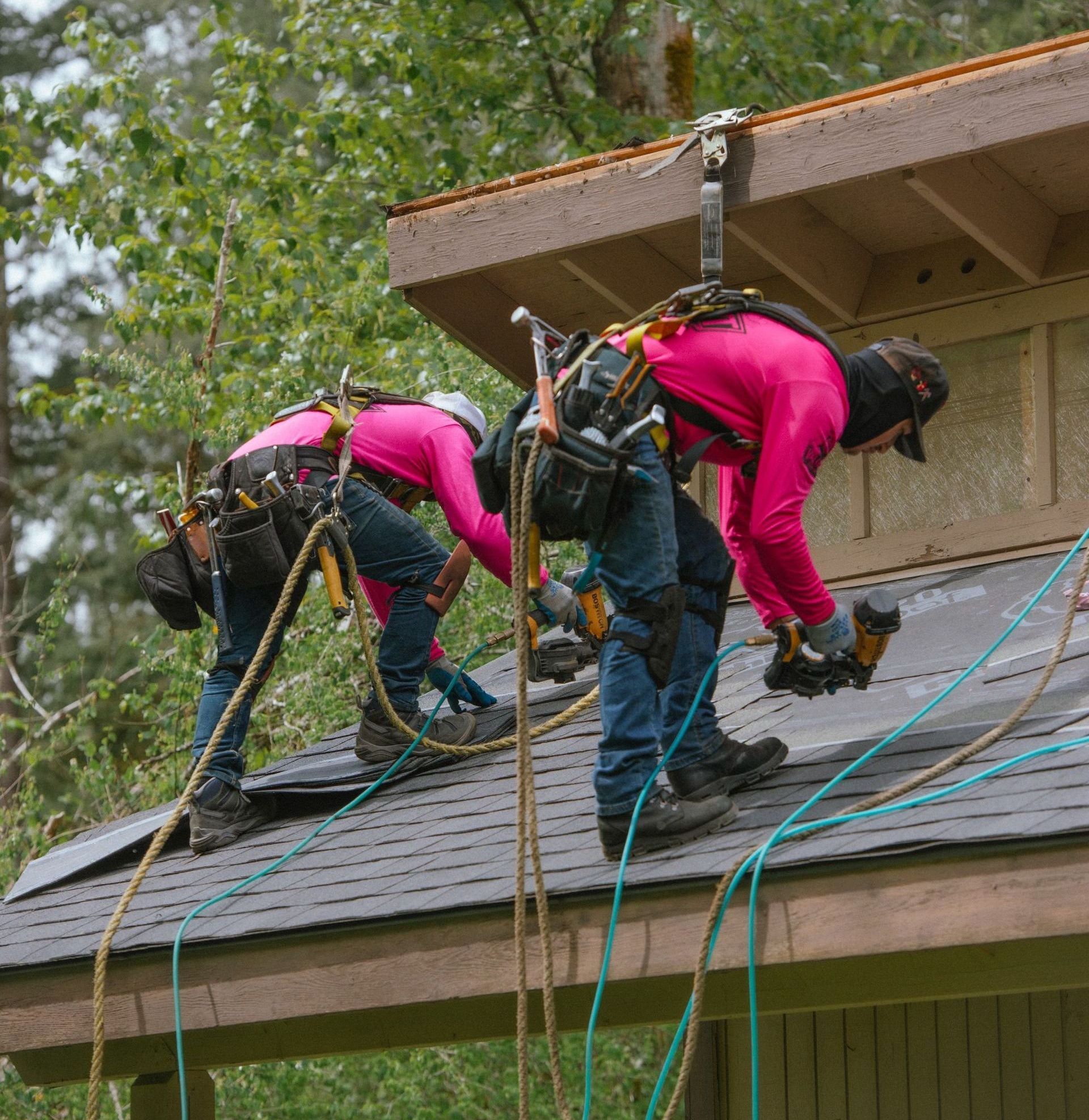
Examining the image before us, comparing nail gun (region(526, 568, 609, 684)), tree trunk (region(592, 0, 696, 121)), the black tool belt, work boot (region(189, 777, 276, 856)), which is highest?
tree trunk (region(592, 0, 696, 121))

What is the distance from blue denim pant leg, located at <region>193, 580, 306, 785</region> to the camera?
20.2 feet

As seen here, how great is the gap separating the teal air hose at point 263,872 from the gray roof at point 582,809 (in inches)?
1.6

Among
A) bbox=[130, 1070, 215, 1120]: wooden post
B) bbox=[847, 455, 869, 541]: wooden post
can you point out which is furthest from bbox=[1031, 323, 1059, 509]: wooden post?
bbox=[130, 1070, 215, 1120]: wooden post

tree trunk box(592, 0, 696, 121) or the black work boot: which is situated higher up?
tree trunk box(592, 0, 696, 121)

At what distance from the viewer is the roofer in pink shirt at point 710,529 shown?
443 cm

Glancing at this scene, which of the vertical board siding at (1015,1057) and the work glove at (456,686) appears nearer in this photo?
the vertical board siding at (1015,1057)

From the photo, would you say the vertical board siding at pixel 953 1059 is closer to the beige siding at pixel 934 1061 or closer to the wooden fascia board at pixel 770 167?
the beige siding at pixel 934 1061

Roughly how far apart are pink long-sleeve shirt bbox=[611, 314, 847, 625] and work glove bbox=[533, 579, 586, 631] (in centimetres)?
111

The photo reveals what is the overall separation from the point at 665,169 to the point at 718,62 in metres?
11.4

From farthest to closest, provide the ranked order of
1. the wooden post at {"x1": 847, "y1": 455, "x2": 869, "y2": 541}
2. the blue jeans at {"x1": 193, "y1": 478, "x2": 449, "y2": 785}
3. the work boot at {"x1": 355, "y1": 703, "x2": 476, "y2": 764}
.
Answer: the wooden post at {"x1": 847, "y1": 455, "x2": 869, "y2": 541}
the work boot at {"x1": 355, "y1": 703, "x2": 476, "y2": 764}
the blue jeans at {"x1": 193, "y1": 478, "x2": 449, "y2": 785}

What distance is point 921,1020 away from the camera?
5754 mm

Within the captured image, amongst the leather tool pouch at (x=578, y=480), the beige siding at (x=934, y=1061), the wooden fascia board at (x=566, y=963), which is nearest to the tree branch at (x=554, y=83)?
the beige siding at (x=934, y=1061)

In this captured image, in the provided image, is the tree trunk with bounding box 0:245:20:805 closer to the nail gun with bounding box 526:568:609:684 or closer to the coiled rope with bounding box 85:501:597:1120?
the nail gun with bounding box 526:568:609:684

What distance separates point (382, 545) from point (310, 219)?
36.4ft
